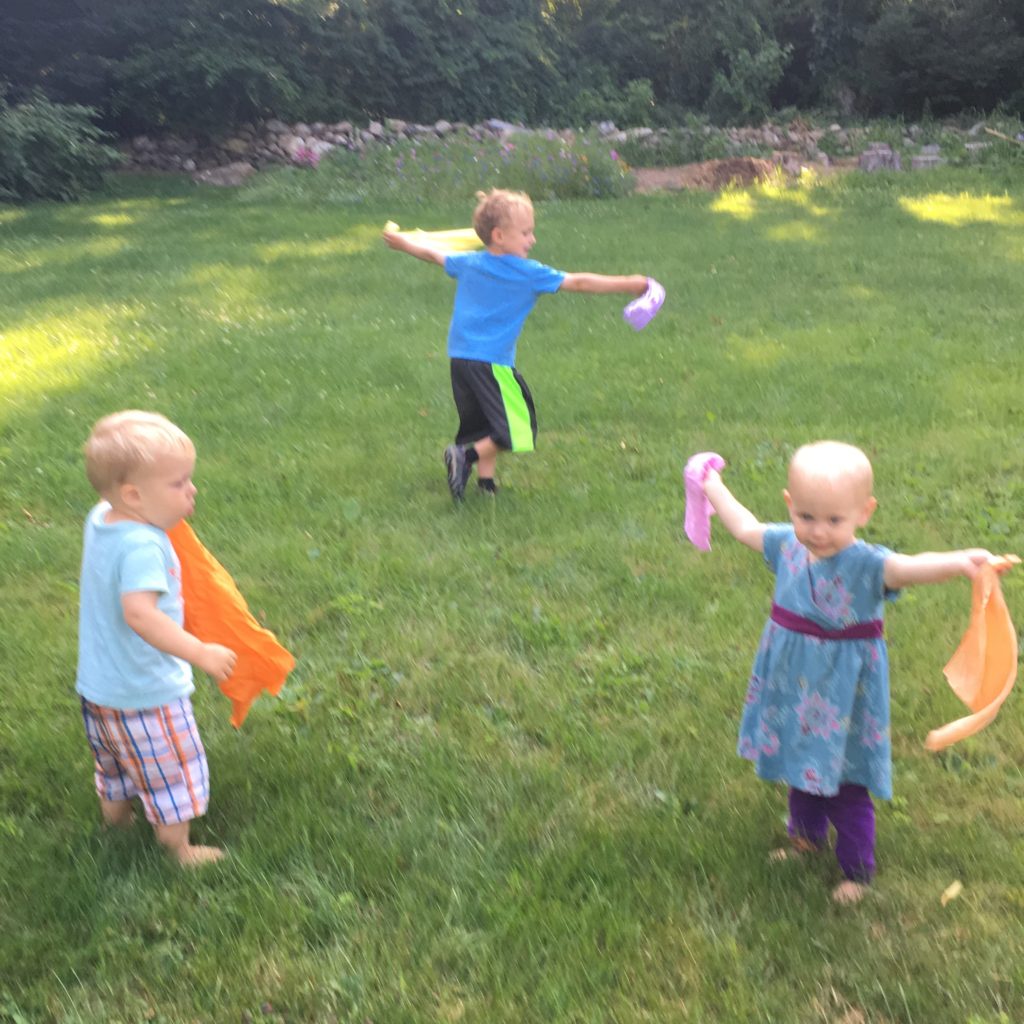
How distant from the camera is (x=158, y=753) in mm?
2834

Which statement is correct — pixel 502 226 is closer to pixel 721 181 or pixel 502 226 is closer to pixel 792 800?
pixel 792 800

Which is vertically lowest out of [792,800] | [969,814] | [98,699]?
[969,814]

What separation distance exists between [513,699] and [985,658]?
1930mm

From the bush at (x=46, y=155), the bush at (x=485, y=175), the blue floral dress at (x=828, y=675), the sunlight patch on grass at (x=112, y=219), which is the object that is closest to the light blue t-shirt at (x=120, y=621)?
the blue floral dress at (x=828, y=675)

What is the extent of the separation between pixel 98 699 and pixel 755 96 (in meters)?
31.5

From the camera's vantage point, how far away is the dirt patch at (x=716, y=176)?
19.0 metres

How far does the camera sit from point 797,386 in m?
7.34

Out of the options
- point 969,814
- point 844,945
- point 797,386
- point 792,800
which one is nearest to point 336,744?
point 792,800

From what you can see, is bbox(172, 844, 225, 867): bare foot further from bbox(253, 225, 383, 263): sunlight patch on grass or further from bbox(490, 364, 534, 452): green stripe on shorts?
bbox(253, 225, 383, 263): sunlight patch on grass

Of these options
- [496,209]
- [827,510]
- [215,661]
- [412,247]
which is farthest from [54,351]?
[827,510]

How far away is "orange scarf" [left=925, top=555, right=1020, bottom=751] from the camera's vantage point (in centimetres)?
224

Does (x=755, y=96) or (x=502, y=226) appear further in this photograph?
(x=755, y=96)

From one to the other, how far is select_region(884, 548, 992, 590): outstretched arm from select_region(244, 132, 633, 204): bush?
15.8 m

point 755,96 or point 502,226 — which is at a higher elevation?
point 502,226
